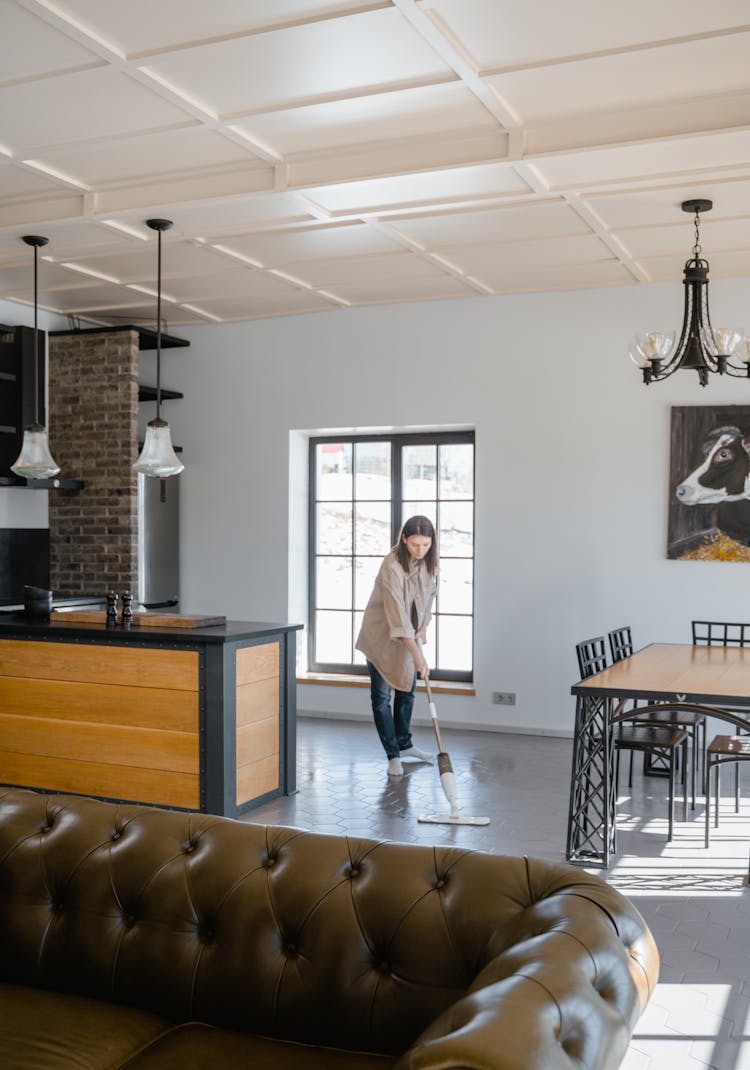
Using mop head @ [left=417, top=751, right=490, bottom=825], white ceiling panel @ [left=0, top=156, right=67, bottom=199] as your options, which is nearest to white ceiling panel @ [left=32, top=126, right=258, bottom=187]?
white ceiling panel @ [left=0, top=156, right=67, bottom=199]

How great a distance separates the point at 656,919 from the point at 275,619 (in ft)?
15.8

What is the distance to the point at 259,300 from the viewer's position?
7.58 m

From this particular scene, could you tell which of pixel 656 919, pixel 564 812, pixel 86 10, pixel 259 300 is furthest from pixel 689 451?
pixel 86 10

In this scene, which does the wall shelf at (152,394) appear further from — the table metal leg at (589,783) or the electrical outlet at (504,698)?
the table metal leg at (589,783)

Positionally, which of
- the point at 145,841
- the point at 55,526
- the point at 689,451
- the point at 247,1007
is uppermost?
the point at 689,451

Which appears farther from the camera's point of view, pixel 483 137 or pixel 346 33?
pixel 483 137

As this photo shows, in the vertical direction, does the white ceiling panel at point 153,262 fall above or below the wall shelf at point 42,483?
above

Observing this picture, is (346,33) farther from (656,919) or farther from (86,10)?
(656,919)

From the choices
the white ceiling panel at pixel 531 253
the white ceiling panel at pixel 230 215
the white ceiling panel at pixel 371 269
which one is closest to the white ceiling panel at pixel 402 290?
the white ceiling panel at pixel 371 269

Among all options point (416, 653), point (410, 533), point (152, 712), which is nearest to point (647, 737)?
point (416, 653)

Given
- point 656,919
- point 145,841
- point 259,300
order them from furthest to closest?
1. point 259,300
2. point 656,919
3. point 145,841

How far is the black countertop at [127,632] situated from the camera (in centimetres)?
499

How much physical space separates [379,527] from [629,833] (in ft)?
12.5

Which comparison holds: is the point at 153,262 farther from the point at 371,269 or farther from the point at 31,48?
the point at 31,48
